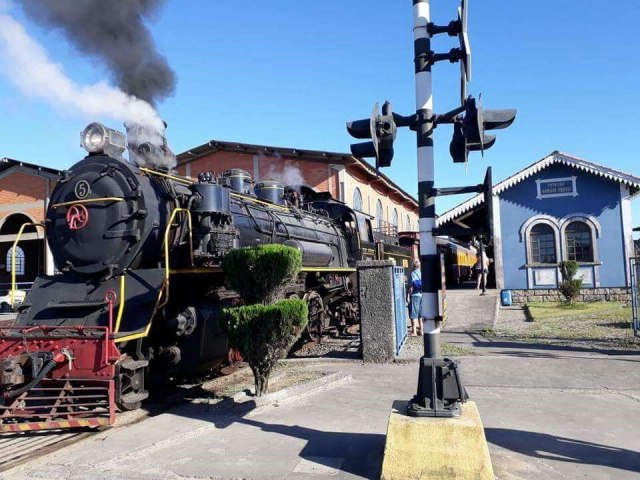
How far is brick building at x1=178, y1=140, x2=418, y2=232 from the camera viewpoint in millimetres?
26141

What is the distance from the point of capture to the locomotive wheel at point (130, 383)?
5602mm

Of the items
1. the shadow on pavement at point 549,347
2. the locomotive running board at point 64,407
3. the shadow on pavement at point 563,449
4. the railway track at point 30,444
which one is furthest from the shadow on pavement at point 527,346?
the railway track at point 30,444

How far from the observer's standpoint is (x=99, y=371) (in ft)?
17.7

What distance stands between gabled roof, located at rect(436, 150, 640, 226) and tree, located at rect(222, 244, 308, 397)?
1308cm

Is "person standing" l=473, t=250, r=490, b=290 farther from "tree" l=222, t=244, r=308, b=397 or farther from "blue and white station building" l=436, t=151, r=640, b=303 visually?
"tree" l=222, t=244, r=308, b=397

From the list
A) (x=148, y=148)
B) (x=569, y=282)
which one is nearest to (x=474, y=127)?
(x=148, y=148)

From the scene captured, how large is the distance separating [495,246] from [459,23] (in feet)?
50.5

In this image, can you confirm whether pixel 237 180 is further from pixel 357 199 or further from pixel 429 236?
pixel 357 199

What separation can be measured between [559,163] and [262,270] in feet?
50.0

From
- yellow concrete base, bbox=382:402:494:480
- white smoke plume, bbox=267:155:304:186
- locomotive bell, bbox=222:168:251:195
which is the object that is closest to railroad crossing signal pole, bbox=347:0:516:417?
yellow concrete base, bbox=382:402:494:480

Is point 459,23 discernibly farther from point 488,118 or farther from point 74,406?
point 74,406

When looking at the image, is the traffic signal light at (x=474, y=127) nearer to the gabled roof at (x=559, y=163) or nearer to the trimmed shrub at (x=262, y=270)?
the trimmed shrub at (x=262, y=270)

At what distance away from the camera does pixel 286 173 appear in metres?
27.1

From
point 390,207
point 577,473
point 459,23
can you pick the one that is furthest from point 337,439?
point 390,207
